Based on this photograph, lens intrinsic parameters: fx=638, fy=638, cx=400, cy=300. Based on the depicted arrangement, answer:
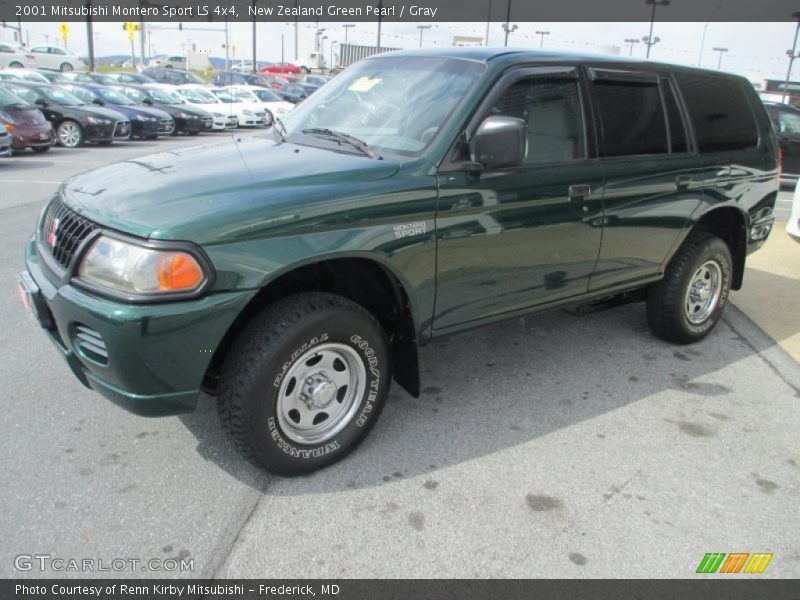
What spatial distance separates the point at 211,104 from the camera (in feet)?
74.7

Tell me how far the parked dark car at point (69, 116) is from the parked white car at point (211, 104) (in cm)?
558

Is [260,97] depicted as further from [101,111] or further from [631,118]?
[631,118]

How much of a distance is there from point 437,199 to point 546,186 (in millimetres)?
750

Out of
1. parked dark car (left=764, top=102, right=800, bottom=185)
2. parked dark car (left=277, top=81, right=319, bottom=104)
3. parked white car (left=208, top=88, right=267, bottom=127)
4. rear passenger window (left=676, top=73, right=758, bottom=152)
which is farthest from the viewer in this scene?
parked dark car (left=277, top=81, right=319, bottom=104)

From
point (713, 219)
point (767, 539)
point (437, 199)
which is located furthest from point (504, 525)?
point (713, 219)

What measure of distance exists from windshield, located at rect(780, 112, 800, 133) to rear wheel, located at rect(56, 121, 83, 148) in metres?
16.2

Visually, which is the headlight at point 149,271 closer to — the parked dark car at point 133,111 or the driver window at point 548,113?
the driver window at point 548,113

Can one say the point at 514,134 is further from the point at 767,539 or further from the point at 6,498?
the point at 6,498

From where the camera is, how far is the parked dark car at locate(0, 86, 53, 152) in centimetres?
1318

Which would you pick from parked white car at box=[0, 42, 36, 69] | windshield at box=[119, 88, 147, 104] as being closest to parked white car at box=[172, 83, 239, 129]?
windshield at box=[119, 88, 147, 104]

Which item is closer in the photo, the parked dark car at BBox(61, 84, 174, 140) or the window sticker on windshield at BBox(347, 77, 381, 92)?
the window sticker on windshield at BBox(347, 77, 381, 92)

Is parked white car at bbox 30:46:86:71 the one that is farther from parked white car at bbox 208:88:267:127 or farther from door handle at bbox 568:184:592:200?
door handle at bbox 568:184:592:200

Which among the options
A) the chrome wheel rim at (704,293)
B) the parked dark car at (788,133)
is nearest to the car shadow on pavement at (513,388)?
the chrome wheel rim at (704,293)

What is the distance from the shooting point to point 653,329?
475cm
